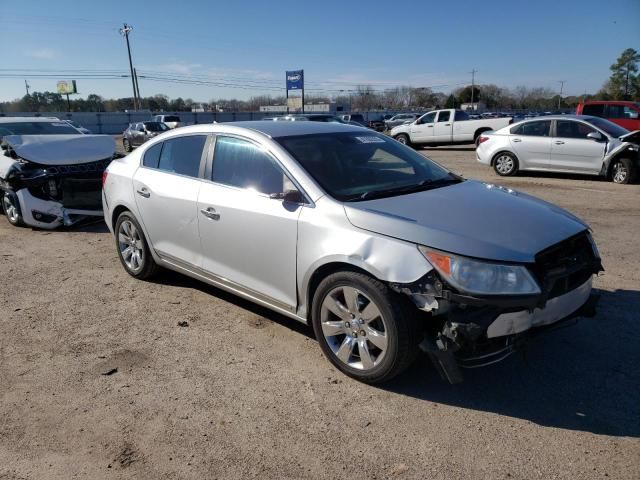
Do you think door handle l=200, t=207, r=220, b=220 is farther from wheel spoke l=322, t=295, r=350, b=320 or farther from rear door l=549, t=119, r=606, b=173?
rear door l=549, t=119, r=606, b=173

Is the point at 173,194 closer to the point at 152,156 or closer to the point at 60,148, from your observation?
the point at 152,156

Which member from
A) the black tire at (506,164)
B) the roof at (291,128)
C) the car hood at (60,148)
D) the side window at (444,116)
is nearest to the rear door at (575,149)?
the black tire at (506,164)

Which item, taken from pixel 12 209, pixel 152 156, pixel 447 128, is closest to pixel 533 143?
pixel 447 128

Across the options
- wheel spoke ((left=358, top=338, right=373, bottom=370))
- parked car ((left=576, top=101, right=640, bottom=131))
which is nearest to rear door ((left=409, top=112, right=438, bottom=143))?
parked car ((left=576, top=101, right=640, bottom=131))

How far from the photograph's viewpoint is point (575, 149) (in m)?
11.8

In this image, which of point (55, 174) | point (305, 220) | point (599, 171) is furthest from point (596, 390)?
point (599, 171)

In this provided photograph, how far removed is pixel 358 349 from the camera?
10.9 feet

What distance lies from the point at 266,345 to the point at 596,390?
2.30 metres

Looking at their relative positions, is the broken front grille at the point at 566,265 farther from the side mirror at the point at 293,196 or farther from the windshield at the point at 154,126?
the windshield at the point at 154,126

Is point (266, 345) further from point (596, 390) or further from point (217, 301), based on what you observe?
point (596, 390)

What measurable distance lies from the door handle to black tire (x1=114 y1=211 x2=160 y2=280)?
3.99 feet

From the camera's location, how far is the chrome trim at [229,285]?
374 cm

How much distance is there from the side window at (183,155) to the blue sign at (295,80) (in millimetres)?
54973

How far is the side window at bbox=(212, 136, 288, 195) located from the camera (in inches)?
150
